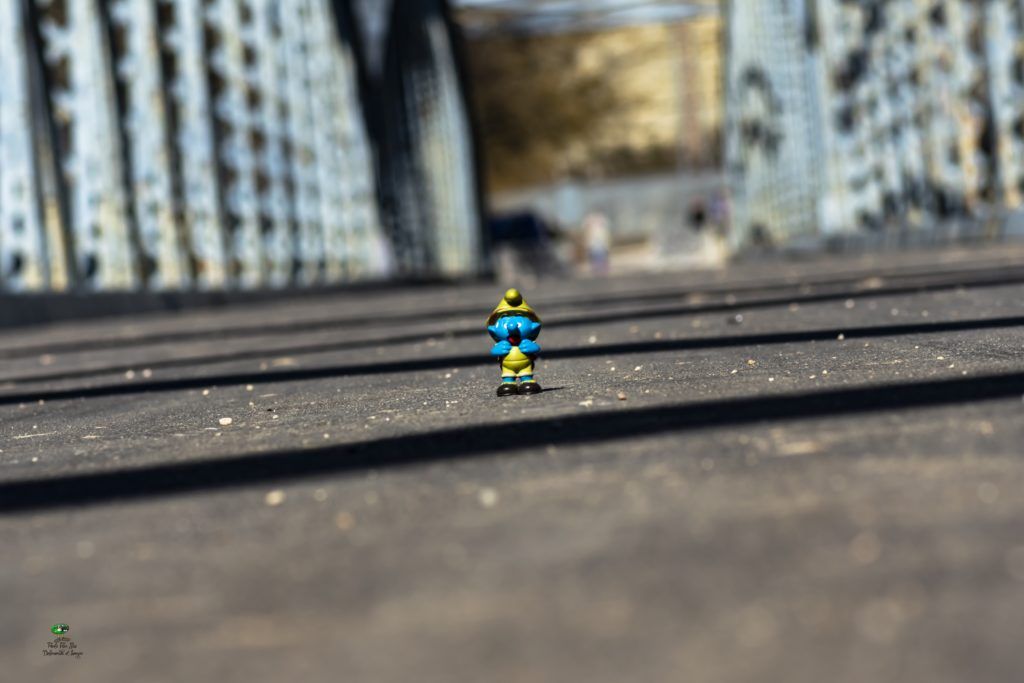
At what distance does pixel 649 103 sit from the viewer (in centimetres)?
8762

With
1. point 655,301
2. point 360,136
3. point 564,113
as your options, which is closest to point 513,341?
point 655,301

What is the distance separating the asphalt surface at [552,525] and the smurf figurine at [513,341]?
0.26ft

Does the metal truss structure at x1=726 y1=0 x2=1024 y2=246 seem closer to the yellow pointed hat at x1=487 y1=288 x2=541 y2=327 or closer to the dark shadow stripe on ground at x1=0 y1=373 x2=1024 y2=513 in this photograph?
the yellow pointed hat at x1=487 y1=288 x2=541 y2=327

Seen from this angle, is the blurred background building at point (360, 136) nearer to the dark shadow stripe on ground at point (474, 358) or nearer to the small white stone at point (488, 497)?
the dark shadow stripe on ground at point (474, 358)

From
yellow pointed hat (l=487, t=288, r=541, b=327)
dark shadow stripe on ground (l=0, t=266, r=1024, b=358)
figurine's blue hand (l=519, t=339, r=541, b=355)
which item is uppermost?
yellow pointed hat (l=487, t=288, r=541, b=327)

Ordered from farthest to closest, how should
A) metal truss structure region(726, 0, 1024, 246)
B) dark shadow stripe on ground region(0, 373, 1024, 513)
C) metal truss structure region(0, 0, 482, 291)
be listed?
metal truss structure region(726, 0, 1024, 246) < metal truss structure region(0, 0, 482, 291) < dark shadow stripe on ground region(0, 373, 1024, 513)

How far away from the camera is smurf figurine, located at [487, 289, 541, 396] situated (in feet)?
15.6

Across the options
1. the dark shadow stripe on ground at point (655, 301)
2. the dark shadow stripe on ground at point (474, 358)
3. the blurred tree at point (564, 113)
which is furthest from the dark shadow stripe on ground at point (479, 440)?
the blurred tree at point (564, 113)

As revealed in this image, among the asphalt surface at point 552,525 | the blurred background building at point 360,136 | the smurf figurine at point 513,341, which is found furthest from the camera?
the blurred background building at point 360,136

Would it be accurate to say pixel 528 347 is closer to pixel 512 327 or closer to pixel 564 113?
pixel 512 327

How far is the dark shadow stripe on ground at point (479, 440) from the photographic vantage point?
3.42 m

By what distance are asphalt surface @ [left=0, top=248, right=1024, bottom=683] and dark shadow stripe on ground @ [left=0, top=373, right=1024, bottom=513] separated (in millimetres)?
16

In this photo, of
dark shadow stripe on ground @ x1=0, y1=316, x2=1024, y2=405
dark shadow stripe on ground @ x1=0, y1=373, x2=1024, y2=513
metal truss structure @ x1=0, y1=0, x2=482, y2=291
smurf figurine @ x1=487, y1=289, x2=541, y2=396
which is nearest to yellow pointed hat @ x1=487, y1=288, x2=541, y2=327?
smurf figurine @ x1=487, y1=289, x2=541, y2=396

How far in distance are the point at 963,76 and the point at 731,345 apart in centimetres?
1056
